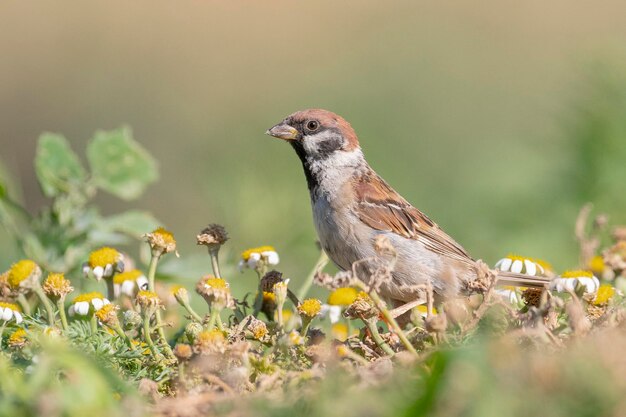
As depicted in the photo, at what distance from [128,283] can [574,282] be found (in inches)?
49.3

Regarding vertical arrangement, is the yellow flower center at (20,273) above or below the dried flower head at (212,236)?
below

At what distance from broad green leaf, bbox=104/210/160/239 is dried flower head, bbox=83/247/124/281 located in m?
0.70

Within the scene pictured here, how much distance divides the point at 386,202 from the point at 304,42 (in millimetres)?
9239

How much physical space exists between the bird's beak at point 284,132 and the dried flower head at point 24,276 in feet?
6.03

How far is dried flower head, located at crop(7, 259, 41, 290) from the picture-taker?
271cm

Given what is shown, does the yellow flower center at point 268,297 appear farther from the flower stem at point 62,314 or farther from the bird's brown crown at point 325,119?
the bird's brown crown at point 325,119

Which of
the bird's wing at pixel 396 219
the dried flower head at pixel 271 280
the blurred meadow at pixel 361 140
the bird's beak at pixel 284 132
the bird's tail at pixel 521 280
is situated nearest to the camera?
A: the blurred meadow at pixel 361 140

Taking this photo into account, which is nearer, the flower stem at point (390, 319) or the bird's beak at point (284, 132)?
the flower stem at point (390, 319)

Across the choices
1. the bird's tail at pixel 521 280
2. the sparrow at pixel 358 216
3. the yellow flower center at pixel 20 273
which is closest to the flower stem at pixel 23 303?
the yellow flower center at pixel 20 273

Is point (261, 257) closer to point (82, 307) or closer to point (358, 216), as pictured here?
point (82, 307)

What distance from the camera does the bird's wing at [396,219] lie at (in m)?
4.29

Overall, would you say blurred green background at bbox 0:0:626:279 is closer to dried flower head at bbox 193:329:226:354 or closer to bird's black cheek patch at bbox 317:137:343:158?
bird's black cheek patch at bbox 317:137:343:158

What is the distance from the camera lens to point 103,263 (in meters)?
2.96

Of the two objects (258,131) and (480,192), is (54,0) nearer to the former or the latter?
(258,131)
